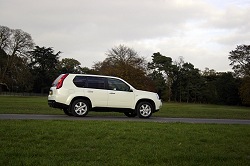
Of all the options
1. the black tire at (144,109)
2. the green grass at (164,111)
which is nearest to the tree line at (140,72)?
the green grass at (164,111)

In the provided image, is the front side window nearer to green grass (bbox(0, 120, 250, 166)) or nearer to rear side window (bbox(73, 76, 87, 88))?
rear side window (bbox(73, 76, 87, 88))

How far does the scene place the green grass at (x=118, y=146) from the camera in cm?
571

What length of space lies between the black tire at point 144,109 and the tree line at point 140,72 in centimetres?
3572

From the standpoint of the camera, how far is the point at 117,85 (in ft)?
47.4

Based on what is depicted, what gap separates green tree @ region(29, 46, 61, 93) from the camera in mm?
97188

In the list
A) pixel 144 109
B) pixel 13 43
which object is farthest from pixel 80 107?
pixel 13 43

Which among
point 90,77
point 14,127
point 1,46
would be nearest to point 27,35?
point 1,46

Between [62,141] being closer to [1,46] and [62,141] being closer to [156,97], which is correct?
[156,97]

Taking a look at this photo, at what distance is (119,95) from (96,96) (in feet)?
3.29

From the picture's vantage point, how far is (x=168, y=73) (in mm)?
94750

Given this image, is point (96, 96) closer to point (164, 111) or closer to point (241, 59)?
point (164, 111)

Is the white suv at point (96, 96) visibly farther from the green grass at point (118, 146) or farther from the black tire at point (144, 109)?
the green grass at point (118, 146)

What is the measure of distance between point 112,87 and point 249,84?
58.0 m

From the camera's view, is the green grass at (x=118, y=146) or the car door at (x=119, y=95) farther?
the car door at (x=119, y=95)
